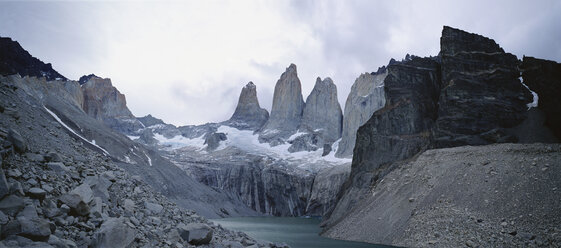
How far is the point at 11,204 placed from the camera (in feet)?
28.0

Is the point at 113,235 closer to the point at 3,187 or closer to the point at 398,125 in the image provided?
the point at 3,187

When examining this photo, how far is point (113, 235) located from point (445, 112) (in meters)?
51.7

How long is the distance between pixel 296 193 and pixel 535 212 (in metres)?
101

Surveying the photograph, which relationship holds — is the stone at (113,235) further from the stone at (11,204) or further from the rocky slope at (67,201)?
the stone at (11,204)

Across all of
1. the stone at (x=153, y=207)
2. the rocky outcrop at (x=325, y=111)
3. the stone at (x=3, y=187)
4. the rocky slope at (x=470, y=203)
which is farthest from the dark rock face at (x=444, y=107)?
the rocky outcrop at (x=325, y=111)

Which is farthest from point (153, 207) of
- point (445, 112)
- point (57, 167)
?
point (445, 112)

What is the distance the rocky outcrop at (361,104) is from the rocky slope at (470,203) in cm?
10229

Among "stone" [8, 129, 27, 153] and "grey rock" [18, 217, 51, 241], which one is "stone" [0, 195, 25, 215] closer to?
"grey rock" [18, 217, 51, 241]

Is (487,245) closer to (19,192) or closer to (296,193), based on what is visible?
(19,192)

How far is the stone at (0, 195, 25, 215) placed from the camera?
8422mm

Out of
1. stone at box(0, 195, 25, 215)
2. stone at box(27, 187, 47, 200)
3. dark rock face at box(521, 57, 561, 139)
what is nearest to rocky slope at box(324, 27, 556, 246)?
dark rock face at box(521, 57, 561, 139)

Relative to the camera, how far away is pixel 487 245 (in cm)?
2564

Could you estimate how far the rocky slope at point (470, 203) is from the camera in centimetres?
2623

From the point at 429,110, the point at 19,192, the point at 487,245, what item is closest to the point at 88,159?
the point at 19,192
